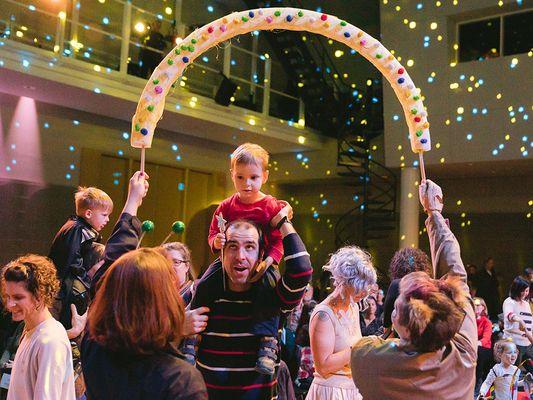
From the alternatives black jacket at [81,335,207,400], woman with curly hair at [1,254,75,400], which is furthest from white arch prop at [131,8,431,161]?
black jacket at [81,335,207,400]

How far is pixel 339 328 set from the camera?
9.13ft

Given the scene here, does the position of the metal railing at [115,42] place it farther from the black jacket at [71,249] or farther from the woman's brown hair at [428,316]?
the woman's brown hair at [428,316]

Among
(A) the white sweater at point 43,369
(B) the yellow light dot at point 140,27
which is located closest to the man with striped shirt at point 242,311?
(A) the white sweater at point 43,369

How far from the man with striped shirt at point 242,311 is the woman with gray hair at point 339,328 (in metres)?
0.63

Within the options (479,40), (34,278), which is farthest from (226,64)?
(34,278)

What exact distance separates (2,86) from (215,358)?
7346mm

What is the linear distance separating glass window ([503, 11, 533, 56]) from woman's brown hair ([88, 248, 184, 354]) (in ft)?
31.4

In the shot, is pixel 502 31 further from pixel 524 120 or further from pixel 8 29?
pixel 8 29

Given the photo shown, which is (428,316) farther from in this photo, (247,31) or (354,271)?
(247,31)

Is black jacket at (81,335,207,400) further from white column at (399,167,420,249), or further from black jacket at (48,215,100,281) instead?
white column at (399,167,420,249)

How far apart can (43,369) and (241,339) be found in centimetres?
74

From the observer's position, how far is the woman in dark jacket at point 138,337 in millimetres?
1426

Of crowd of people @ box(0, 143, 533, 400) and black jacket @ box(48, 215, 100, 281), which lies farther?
black jacket @ box(48, 215, 100, 281)

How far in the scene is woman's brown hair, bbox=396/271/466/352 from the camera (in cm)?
174
